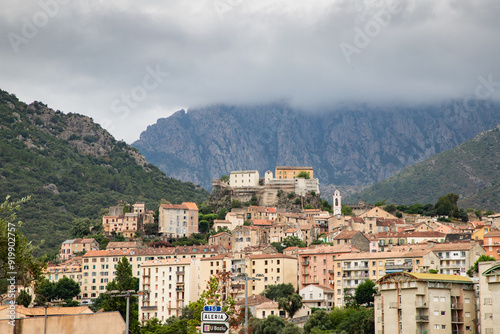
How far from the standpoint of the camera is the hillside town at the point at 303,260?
70.7 metres

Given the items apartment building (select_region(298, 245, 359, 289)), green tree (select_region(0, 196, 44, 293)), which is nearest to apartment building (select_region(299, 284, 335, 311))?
apartment building (select_region(298, 245, 359, 289))

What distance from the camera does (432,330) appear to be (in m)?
69.1

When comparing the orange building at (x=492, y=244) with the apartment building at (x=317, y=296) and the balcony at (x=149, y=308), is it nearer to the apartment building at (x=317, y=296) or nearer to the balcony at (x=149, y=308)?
the apartment building at (x=317, y=296)

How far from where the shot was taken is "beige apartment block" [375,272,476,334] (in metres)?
69.4

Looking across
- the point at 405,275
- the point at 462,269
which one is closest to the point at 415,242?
the point at 462,269

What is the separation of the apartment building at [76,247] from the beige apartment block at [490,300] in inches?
3382

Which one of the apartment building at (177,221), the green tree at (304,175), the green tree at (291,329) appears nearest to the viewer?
the green tree at (291,329)

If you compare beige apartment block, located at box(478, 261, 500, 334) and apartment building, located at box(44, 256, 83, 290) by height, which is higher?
apartment building, located at box(44, 256, 83, 290)

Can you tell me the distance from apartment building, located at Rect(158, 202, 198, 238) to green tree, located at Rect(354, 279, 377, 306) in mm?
61708

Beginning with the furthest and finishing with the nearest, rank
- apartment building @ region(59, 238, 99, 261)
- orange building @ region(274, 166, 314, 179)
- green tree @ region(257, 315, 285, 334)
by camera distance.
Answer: orange building @ region(274, 166, 314, 179), apartment building @ region(59, 238, 99, 261), green tree @ region(257, 315, 285, 334)

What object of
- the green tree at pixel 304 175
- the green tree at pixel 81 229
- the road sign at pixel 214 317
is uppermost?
the green tree at pixel 304 175

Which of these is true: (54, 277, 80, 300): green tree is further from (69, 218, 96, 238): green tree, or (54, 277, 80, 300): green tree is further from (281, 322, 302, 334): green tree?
(281, 322, 302, 334): green tree

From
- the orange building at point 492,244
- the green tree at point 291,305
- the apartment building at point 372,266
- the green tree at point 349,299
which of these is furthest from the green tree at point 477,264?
the green tree at point 291,305

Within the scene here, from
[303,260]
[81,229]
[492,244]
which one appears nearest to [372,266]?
[303,260]
